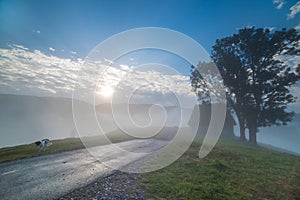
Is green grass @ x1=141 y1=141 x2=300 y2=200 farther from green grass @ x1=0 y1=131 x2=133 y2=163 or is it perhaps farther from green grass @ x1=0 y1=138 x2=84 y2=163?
green grass @ x1=0 y1=131 x2=133 y2=163

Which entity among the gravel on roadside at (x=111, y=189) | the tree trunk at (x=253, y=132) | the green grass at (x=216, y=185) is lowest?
the gravel on roadside at (x=111, y=189)

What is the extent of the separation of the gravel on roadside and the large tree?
111ft

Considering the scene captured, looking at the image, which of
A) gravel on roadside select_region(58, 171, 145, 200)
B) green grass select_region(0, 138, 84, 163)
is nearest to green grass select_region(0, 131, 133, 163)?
green grass select_region(0, 138, 84, 163)

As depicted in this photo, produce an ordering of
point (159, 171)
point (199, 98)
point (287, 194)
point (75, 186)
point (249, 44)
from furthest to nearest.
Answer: point (199, 98), point (249, 44), point (159, 171), point (287, 194), point (75, 186)

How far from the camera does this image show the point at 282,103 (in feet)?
108

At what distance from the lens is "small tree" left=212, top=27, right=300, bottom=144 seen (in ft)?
105

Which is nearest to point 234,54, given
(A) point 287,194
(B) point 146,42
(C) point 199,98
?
(C) point 199,98

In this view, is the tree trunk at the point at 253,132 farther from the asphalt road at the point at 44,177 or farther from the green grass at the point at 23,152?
the green grass at the point at 23,152

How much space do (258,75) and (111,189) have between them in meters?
37.0

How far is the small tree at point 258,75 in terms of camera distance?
31891 millimetres

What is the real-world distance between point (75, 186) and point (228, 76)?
38769mm

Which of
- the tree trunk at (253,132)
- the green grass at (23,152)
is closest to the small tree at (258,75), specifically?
the tree trunk at (253,132)

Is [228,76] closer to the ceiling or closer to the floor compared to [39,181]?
closer to the ceiling

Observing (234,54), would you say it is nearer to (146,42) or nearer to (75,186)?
(146,42)
